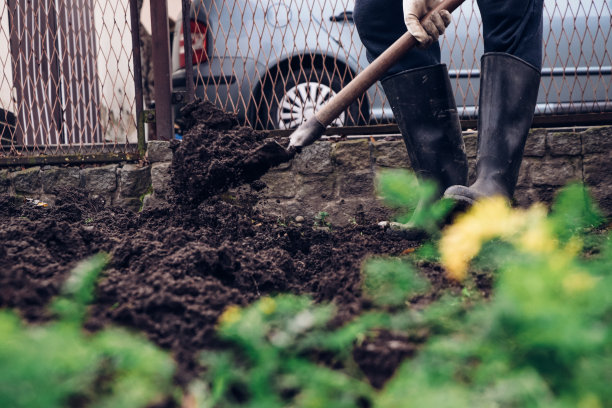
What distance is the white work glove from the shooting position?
74.9 inches

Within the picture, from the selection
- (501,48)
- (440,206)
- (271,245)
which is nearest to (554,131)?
(501,48)

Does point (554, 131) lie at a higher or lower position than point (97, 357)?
higher

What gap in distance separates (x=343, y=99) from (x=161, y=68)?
148cm

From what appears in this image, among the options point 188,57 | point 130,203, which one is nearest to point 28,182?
point 130,203

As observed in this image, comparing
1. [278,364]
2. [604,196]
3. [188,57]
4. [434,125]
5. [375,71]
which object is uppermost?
[188,57]

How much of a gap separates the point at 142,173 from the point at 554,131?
2332mm

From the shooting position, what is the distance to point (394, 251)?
6.33 ft

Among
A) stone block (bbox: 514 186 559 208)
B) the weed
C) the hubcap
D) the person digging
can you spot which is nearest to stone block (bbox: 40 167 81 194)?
the hubcap

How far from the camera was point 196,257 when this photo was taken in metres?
1.40

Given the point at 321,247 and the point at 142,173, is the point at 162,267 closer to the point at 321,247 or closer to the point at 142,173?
the point at 321,247

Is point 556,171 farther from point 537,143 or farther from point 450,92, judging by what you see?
point 450,92

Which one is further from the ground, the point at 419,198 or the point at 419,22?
the point at 419,22

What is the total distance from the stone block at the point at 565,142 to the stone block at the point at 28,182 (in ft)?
9.51

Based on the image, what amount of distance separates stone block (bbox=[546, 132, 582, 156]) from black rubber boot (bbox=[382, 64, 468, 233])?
3.16 feet
